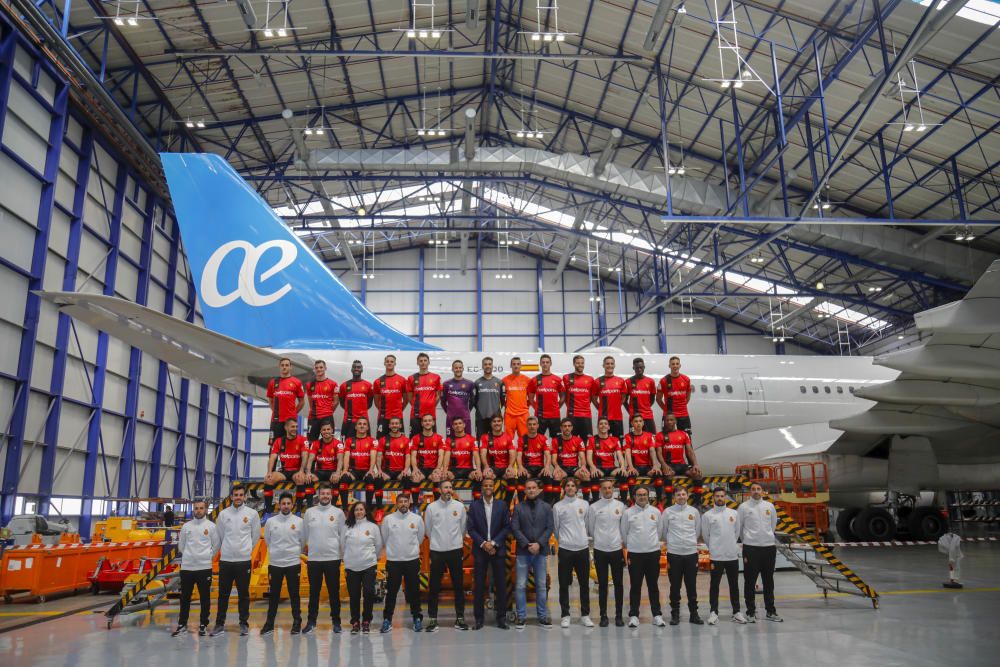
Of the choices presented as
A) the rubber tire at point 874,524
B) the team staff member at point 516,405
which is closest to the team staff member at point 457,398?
the team staff member at point 516,405

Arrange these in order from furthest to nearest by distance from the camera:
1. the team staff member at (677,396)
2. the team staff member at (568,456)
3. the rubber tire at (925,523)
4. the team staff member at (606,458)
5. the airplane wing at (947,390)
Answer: the rubber tire at (925,523) < the team staff member at (677,396) < the team staff member at (606,458) < the team staff member at (568,456) < the airplane wing at (947,390)

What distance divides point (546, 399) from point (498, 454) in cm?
130

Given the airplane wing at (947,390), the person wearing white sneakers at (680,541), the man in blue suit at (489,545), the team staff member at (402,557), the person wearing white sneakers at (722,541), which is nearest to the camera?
the team staff member at (402,557)

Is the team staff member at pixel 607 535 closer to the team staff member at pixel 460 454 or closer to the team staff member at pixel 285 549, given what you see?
the team staff member at pixel 460 454

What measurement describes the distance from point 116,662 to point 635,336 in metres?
42.7

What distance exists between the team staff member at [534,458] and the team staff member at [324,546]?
8.42 ft

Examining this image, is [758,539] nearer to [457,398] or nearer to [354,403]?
[457,398]

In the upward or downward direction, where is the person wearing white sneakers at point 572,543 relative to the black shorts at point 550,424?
downward

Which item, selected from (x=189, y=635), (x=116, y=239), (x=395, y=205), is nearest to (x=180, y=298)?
(x=116, y=239)

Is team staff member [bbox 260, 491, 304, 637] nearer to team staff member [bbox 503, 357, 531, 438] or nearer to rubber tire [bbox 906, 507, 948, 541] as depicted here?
team staff member [bbox 503, 357, 531, 438]

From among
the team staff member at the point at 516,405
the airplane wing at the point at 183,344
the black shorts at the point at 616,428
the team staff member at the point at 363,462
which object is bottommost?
the team staff member at the point at 363,462

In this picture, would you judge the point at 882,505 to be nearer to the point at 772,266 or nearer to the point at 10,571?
the point at 10,571

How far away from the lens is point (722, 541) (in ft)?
29.1

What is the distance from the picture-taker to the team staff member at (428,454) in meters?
9.90
